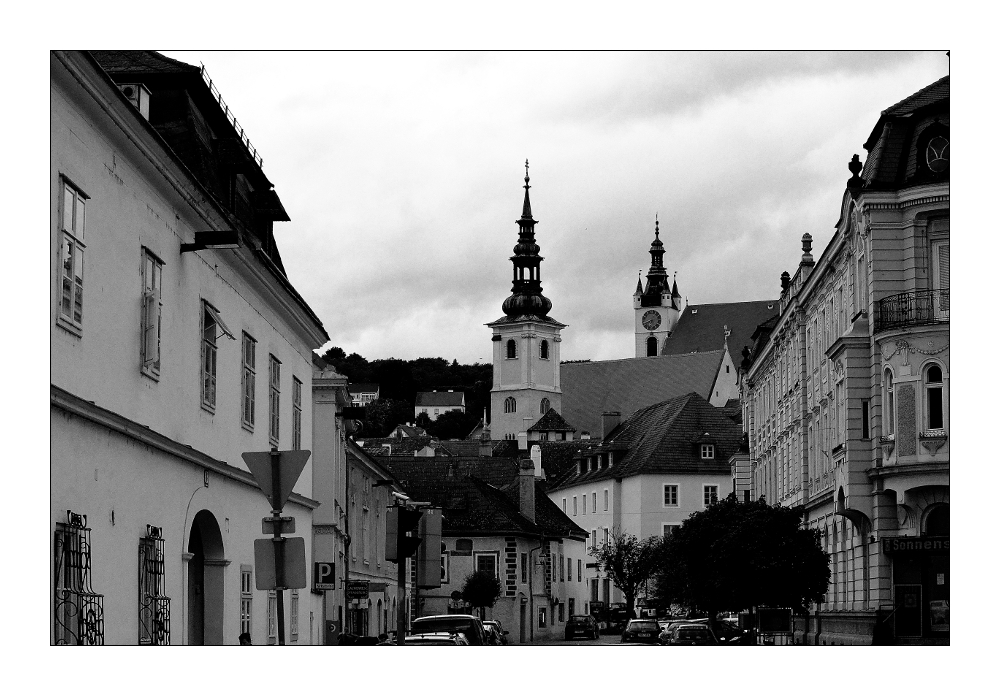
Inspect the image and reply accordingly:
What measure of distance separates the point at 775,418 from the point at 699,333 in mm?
110676

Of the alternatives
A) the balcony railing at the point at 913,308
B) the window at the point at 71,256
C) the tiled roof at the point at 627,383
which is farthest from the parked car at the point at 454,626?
the tiled roof at the point at 627,383

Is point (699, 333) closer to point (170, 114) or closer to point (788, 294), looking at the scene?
point (788, 294)

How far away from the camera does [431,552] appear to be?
3088 cm

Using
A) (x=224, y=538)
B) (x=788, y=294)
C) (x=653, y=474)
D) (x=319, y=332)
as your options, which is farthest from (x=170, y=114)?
(x=653, y=474)

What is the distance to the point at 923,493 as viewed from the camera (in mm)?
33844

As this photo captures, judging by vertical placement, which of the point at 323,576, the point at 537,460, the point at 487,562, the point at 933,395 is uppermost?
the point at 933,395

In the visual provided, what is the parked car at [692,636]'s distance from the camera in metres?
39.8

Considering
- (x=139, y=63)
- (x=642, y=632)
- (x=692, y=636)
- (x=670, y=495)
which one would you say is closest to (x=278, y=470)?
(x=139, y=63)

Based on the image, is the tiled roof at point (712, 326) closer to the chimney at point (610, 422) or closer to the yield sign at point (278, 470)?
the chimney at point (610, 422)

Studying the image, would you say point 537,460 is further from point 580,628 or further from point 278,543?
point 278,543

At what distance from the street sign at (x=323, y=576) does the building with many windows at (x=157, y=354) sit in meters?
4.62

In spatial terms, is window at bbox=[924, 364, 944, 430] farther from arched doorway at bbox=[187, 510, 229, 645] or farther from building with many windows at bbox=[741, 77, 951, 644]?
arched doorway at bbox=[187, 510, 229, 645]

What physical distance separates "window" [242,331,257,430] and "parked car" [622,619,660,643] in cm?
2793

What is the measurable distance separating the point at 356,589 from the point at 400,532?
50.5ft
